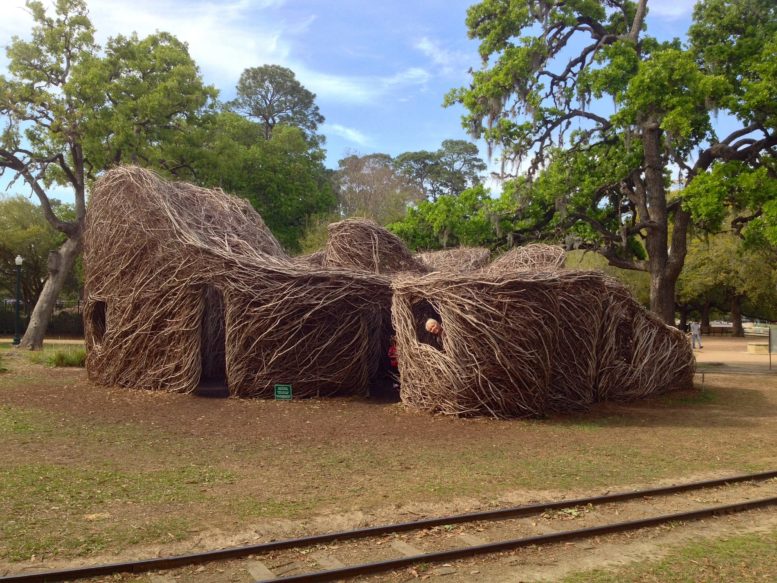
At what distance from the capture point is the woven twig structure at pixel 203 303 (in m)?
13.2

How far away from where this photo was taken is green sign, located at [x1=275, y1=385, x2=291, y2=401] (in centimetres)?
1340

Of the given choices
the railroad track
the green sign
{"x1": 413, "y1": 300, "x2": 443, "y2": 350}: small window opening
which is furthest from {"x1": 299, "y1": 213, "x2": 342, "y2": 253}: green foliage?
the railroad track

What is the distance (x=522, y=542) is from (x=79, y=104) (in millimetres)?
25242

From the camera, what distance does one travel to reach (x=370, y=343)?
48.1ft

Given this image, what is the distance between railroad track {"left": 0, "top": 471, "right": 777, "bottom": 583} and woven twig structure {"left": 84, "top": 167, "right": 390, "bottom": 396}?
24.3 feet

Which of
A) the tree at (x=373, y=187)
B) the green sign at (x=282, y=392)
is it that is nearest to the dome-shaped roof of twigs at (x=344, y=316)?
the green sign at (x=282, y=392)

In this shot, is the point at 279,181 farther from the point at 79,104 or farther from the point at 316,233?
the point at 79,104

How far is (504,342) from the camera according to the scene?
1120cm

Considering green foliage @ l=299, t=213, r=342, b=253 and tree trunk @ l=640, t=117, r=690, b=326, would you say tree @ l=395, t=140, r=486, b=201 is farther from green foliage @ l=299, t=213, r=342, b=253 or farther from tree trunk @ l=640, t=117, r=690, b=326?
tree trunk @ l=640, t=117, r=690, b=326

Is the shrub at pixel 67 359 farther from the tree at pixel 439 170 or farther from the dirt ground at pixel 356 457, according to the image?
the tree at pixel 439 170

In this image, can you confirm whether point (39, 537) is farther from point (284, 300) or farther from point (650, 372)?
point (650, 372)

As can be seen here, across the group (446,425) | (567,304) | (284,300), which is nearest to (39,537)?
(446,425)

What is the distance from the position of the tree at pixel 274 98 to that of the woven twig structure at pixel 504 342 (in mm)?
41153

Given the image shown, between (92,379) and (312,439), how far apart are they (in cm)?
769
